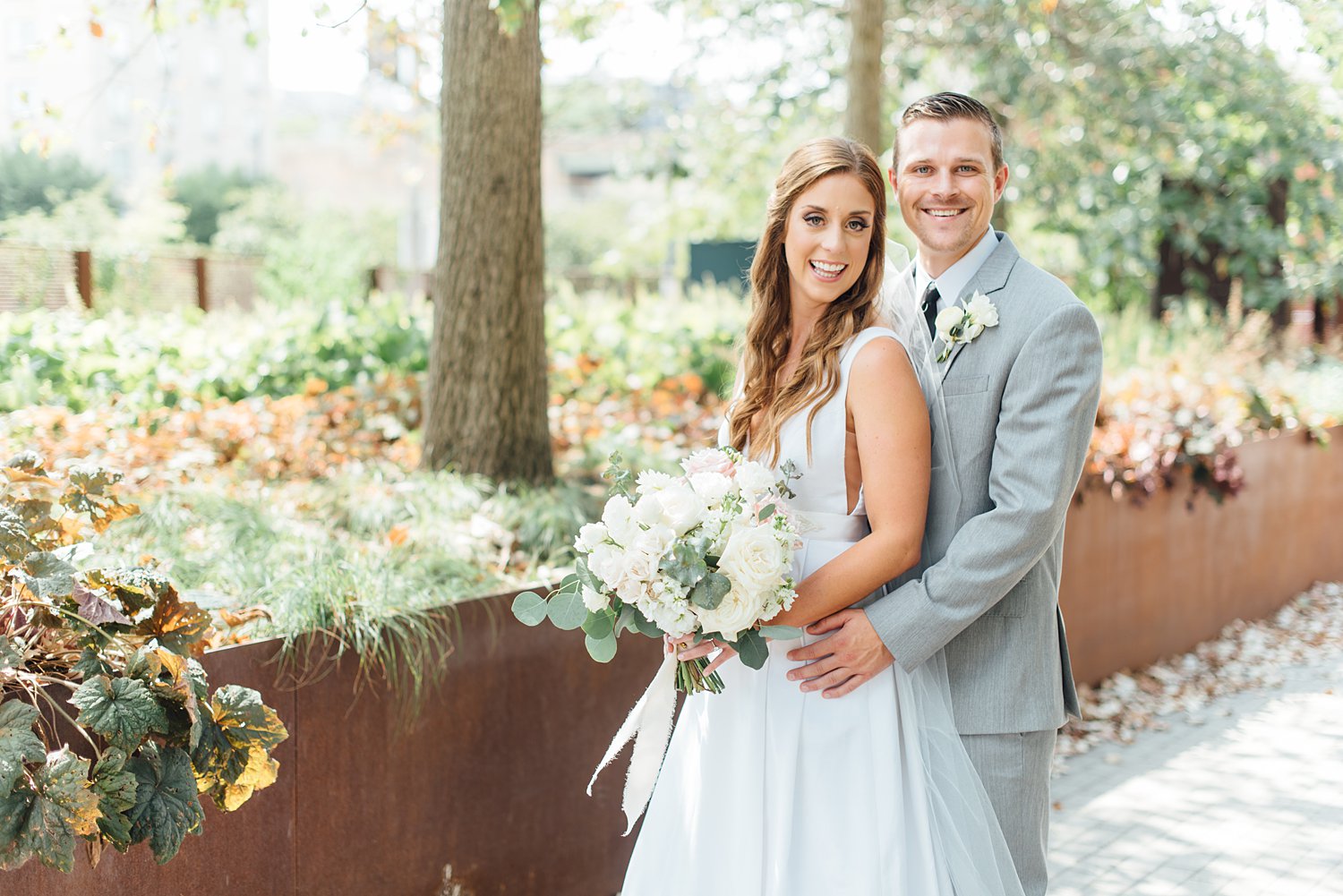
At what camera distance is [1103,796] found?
5.37 meters

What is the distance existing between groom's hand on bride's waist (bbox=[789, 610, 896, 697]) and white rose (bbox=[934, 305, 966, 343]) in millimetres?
629

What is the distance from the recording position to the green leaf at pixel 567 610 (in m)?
2.57

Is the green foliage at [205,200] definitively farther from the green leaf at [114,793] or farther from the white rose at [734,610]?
the white rose at [734,610]

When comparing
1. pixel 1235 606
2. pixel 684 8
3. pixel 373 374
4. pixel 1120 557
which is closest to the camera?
pixel 1120 557

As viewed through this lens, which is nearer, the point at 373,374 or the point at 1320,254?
the point at 373,374

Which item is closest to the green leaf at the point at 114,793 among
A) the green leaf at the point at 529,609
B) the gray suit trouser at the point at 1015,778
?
the green leaf at the point at 529,609

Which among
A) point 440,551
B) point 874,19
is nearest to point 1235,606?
point 874,19

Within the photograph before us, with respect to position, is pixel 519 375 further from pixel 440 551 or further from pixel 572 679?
pixel 572 679

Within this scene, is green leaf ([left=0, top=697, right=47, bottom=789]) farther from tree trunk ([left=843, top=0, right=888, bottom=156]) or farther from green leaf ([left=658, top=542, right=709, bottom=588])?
tree trunk ([left=843, top=0, right=888, bottom=156])

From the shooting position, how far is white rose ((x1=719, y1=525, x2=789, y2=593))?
2357 millimetres

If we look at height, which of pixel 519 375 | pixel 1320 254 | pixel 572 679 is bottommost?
pixel 572 679

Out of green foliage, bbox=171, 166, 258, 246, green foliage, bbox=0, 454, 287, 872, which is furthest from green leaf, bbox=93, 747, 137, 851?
green foliage, bbox=171, 166, 258, 246

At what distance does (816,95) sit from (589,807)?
9.09 m

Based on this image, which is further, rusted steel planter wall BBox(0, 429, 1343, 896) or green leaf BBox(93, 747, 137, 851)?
rusted steel planter wall BBox(0, 429, 1343, 896)
